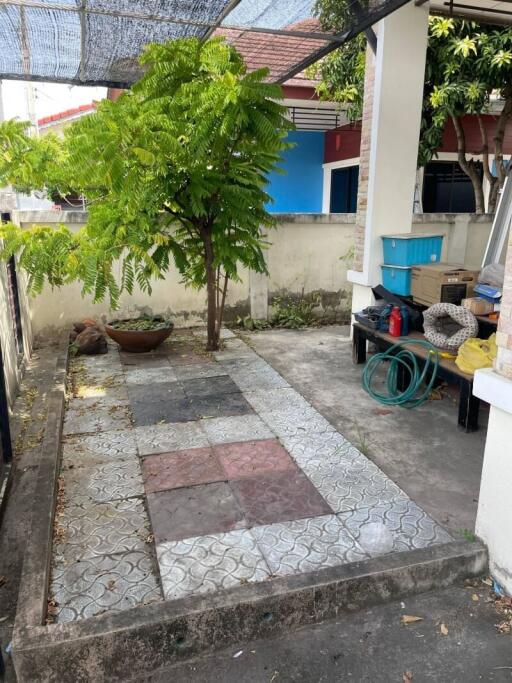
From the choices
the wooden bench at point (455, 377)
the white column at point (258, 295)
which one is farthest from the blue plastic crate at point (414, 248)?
the white column at point (258, 295)

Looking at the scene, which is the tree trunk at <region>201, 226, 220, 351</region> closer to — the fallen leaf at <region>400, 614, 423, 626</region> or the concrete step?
the concrete step

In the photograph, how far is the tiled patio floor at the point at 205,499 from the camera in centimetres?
288

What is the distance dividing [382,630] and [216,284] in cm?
533

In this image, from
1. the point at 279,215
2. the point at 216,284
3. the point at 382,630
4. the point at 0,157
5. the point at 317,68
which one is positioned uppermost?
the point at 317,68

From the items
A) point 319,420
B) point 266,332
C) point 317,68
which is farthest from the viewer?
point 317,68

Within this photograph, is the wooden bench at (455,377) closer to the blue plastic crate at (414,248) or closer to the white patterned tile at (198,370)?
the blue plastic crate at (414,248)

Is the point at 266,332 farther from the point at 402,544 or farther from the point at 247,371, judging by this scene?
the point at 402,544

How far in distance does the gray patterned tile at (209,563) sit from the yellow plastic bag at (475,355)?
2520 mm

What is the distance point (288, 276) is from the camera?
8820mm

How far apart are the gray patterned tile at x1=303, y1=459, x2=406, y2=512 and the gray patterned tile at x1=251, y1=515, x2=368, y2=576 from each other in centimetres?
26

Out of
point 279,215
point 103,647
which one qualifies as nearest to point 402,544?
point 103,647

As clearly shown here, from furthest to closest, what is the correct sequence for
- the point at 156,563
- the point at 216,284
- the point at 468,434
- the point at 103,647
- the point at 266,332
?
the point at 266,332 → the point at 216,284 → the point at 468,434 → the point at 156,563 → the point at 103,647

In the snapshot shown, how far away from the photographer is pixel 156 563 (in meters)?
2.95

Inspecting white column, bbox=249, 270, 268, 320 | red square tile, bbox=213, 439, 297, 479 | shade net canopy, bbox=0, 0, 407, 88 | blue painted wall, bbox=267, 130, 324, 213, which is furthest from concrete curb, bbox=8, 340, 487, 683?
blue painted wall, bbox=267, 130, 324, 213
